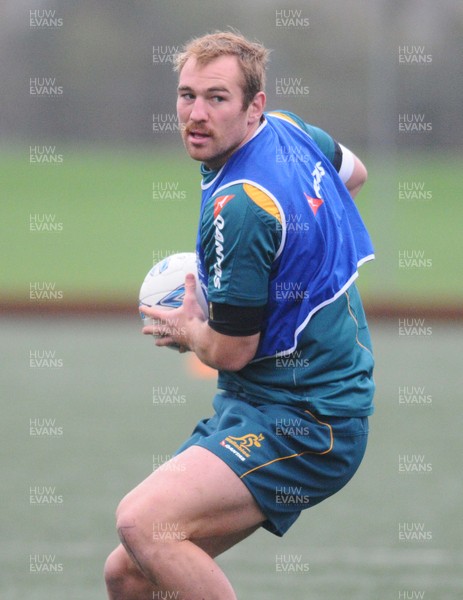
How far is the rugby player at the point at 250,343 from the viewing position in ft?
11.9

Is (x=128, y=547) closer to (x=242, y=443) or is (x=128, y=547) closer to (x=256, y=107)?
(x=242, y=443)

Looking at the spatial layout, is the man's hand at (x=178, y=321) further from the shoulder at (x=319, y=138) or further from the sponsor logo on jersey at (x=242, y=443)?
the shoulder at (x=319, y=138)

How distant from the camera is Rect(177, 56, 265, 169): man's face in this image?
3785mm

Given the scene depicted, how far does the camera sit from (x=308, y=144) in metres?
4.12

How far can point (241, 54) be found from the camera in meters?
3.86

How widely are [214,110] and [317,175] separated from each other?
1.40ft

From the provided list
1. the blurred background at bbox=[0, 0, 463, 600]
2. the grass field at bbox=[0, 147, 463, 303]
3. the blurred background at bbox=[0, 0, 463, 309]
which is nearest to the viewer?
the blurred background at bbox=[0, 0, 463, 600]

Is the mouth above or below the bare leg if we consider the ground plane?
above

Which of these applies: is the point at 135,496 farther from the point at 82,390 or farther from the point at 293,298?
the point at 82,390

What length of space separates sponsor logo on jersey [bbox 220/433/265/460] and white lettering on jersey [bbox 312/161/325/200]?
31.3 inches

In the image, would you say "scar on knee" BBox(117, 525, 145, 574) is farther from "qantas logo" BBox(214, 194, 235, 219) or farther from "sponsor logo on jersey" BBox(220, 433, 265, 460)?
"qantas logo" BBox(214, 194, 235, 219)

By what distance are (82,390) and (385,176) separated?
507 cm

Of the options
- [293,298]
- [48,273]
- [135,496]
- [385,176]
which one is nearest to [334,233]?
[293,298]

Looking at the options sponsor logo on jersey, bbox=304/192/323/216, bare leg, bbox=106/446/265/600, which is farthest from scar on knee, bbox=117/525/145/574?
sponsor logo on jersey, bbox=304/192/323/216
